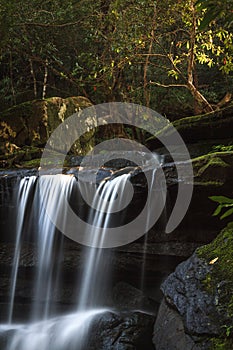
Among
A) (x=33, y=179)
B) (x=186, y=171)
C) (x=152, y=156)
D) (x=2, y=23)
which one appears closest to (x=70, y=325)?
(x=186, y=171)

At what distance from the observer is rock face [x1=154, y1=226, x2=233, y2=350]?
3076 mm

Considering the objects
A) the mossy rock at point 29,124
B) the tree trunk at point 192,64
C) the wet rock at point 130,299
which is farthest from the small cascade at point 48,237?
the mossy rock at point 29,124

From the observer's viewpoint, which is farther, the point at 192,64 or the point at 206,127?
the point at 192,64

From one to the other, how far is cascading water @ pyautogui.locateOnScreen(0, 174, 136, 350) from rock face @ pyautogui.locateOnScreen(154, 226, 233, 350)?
113 cm

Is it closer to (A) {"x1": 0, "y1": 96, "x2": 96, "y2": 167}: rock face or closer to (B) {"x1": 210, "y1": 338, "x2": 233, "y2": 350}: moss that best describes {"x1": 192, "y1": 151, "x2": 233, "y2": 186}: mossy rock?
(B) {"x1": 210, "y1": 338, "x2": 233, "y2": 350}: moss

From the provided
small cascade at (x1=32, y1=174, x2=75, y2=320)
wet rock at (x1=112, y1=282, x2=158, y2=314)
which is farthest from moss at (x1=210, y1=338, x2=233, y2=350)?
small cascade at (x1=32, y1=174, x2=75, y2=320)

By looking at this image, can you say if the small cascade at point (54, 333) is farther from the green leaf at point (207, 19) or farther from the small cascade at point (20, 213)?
the green leaf at point (207, 19)

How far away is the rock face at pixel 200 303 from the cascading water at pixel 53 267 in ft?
3.71

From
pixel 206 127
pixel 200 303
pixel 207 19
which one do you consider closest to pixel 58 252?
pixel 200 303

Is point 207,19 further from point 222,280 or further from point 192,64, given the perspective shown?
point 192,64

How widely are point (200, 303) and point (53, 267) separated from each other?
3.27 meters

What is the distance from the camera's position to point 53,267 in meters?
6.06

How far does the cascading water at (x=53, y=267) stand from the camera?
14.9 ft

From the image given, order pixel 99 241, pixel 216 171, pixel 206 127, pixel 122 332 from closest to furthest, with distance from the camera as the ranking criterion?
pixel 122 332 < pixel 216 171 < pixel 99 241 < pixel 206 127
